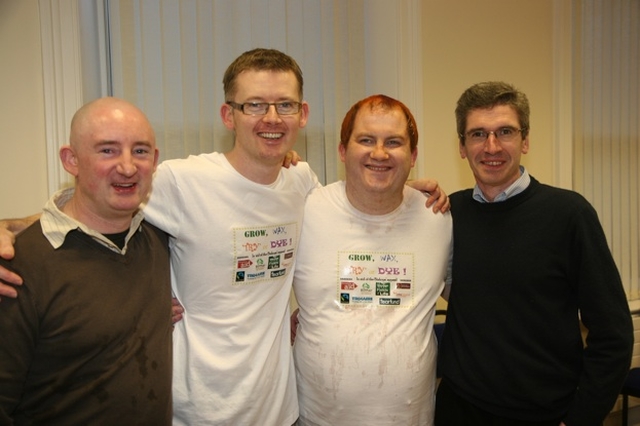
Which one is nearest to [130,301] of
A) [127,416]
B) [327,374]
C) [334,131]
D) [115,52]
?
[127,416]

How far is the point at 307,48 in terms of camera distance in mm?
2857

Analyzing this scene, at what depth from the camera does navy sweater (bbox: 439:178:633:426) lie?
5.21 feet

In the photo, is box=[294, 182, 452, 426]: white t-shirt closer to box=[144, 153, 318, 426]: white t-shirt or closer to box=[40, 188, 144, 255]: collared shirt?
box=[144, 153, 318, 426]: white t-shirt

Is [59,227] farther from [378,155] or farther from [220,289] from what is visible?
[378,155]

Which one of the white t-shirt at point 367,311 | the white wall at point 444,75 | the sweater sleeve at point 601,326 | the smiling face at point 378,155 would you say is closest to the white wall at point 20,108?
the white wall at point 444,75

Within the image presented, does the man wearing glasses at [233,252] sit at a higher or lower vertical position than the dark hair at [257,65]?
lower

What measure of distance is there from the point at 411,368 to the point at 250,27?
1962mm

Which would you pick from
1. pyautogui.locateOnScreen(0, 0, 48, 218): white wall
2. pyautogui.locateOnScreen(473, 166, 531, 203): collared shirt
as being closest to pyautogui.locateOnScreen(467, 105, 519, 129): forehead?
pyautogui.locateOnScreen(473, 166, 531, 203): collared shirt

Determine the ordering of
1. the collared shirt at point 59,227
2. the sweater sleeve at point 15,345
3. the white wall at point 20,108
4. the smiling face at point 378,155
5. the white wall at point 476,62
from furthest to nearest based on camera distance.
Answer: the white wall at point 476,62 < the white wall at point 20,108 < the smiling face at point 378,155 < the collared shirt at point 59,227 < the sweater sleeve at point 15,345

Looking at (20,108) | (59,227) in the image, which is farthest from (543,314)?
(20,108)

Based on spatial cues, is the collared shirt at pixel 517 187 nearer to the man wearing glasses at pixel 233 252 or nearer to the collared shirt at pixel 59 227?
the man wearing glasses at pixel 233 252

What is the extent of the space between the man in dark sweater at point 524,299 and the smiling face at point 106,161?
3.68ft

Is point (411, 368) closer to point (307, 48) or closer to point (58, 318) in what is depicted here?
point (58, 318)

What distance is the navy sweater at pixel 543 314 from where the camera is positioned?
1.59 metres
